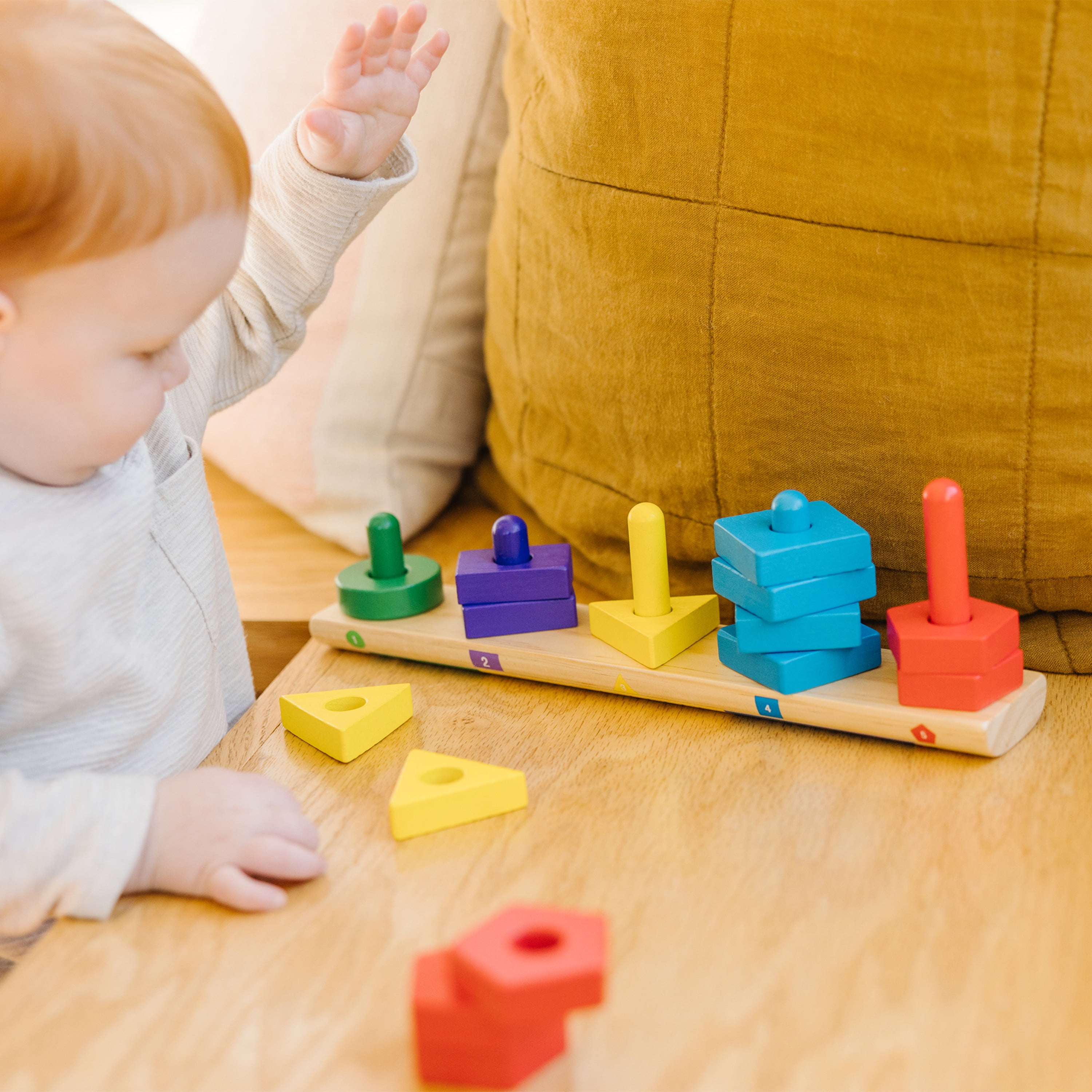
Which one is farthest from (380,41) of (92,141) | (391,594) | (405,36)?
(391,594)

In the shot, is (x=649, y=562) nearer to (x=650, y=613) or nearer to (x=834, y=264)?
(x=650, y=613)

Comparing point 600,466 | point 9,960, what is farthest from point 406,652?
point 9,960

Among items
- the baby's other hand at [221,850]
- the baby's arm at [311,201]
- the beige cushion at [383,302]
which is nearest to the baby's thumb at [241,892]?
the baby's other hand at [221,850]

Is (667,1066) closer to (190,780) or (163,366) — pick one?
(190,780)

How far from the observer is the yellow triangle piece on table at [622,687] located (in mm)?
659

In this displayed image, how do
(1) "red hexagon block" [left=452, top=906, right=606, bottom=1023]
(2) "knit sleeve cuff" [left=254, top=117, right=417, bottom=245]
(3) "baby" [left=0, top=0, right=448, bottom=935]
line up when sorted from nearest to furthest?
(1) "red hexagon block" [left=452, top=906, right=606, bottom=1023] → (3) "baby" [left=0, top=0, right=448, bottom=935] → (2) "knit sleeve cuff" [left=254, top=117, right=417, bottom=245]

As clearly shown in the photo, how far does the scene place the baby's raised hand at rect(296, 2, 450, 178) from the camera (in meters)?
0.65

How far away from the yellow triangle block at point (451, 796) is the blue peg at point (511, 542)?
0.56 ft

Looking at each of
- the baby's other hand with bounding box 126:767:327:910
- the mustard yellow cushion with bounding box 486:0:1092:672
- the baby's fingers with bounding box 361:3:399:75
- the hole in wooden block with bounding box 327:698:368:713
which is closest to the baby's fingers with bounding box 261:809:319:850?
the baby's other hand with bounding box 126:767:327:910

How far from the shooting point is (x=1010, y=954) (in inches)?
17.6

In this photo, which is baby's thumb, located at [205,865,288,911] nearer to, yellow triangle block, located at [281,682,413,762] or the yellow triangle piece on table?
yellow triangle block, located at [281,682,413,762]

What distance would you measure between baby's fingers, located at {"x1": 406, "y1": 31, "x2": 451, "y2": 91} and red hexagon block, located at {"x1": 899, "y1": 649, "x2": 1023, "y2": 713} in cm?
45

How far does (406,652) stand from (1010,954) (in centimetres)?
40

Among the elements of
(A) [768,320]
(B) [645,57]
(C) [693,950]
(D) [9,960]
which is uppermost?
(B) [645,57]
